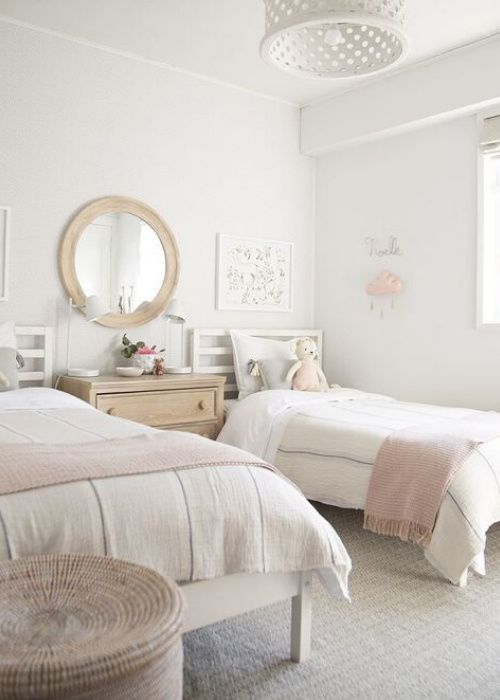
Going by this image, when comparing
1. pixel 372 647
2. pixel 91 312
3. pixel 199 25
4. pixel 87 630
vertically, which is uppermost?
pixel 199 25

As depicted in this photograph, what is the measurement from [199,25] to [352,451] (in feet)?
7.71

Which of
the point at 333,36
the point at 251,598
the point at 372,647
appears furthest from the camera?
the point at 333,36

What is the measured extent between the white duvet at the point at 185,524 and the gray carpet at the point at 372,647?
25 cm

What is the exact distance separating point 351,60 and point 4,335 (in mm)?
2079

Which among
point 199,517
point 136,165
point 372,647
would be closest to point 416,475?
point 372,647

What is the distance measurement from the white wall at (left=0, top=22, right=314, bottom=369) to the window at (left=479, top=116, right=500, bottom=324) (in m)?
1.41

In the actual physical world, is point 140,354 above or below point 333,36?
below

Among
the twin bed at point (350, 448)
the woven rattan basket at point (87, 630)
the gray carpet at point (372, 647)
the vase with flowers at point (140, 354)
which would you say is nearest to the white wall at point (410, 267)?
the twin bed at point (350, 448)

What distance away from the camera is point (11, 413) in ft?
8.84

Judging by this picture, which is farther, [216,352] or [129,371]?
[216,352]

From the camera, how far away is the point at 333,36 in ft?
8.03

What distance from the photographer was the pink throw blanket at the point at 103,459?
1.59 m

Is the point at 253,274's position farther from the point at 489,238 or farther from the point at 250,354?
the point at 489,238

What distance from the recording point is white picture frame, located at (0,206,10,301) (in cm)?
347
